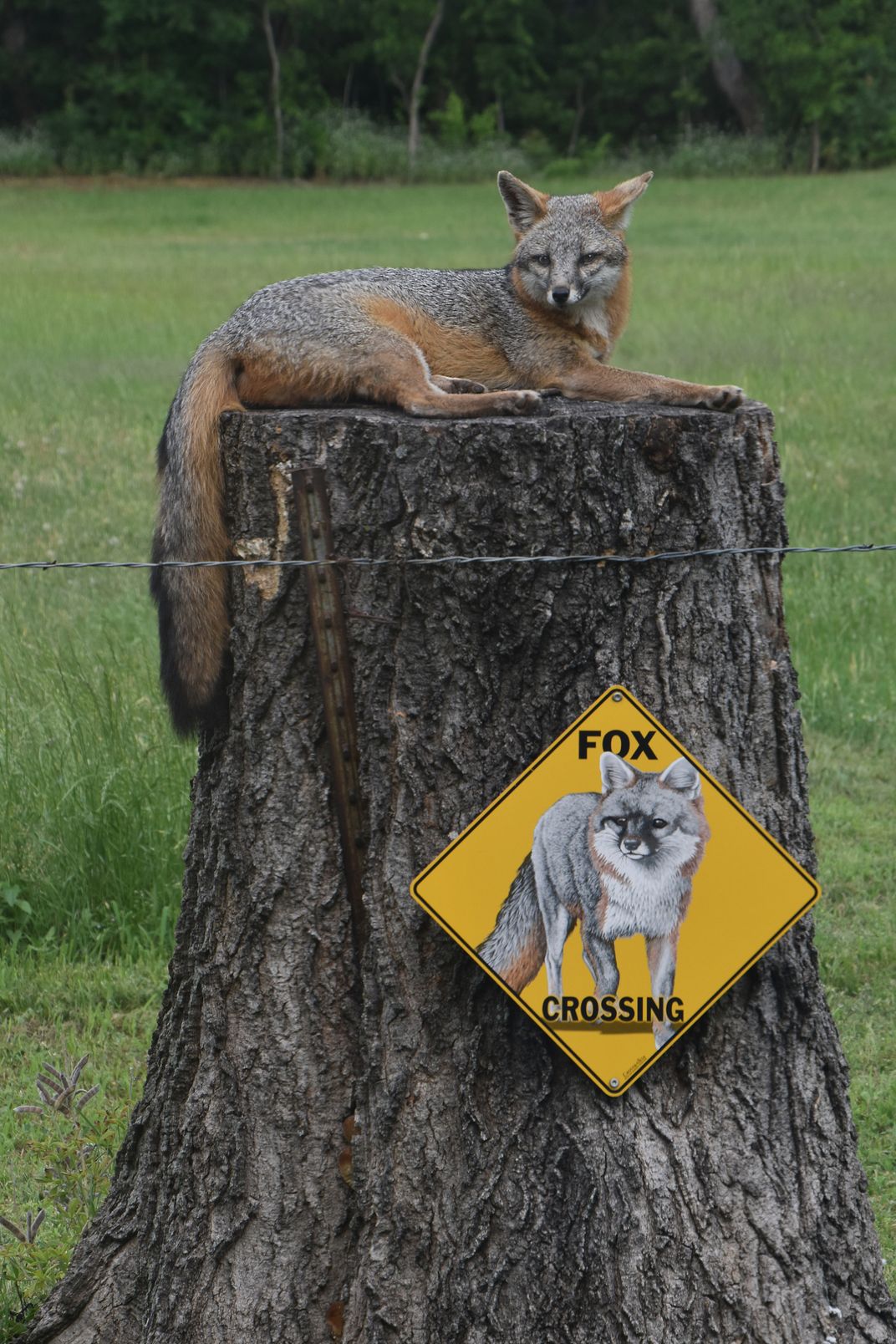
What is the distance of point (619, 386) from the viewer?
3.47 metres

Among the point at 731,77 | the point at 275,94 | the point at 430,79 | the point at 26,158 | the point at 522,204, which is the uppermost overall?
the point at 430,79

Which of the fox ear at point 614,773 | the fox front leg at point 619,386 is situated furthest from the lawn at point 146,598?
the fox front leg at point 619,386

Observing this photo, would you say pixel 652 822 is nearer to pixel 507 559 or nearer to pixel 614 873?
pixel 614 873

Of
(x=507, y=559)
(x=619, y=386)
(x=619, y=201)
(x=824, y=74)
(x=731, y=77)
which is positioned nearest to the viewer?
(x=507, y=559)

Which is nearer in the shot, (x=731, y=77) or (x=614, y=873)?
(x=614, y=873)

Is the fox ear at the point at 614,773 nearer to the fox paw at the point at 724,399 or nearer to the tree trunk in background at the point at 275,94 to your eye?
the fox paw at the point at 724,399

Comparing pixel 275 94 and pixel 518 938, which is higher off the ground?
pixel 275 94

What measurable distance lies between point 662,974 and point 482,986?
0.91ft

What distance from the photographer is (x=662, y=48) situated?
42562 millimetres

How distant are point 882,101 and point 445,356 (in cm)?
4043

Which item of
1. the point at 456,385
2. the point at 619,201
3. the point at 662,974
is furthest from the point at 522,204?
the point at 662,974

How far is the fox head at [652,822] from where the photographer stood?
7.29 ft

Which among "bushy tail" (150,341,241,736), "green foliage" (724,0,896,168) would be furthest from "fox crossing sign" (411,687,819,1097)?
"green foliage" (724,0,896,168)

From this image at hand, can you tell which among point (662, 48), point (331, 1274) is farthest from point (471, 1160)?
point (662, 48)
